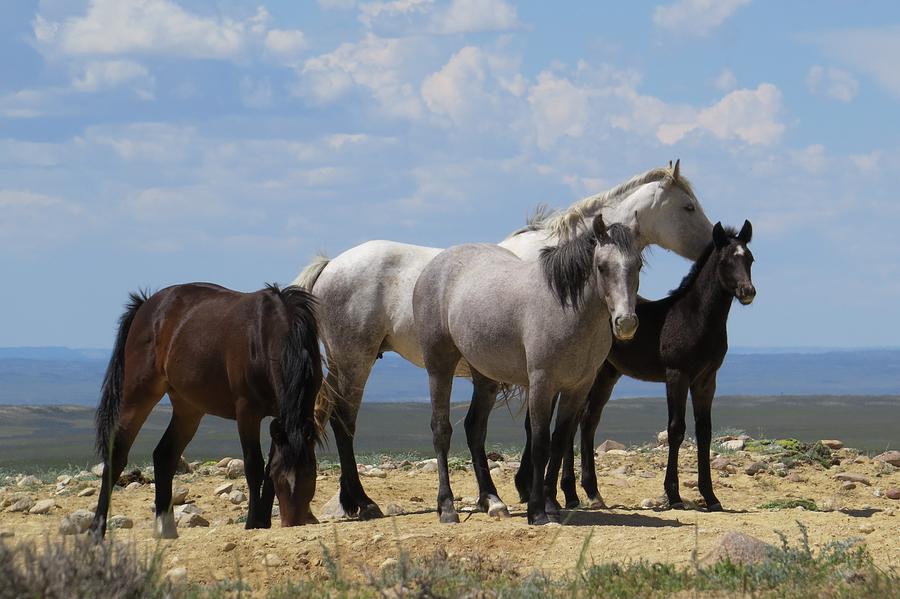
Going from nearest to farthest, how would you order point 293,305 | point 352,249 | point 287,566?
point 287,566
point 293,305
point 352,249

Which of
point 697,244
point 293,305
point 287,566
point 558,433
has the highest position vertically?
point 697,244

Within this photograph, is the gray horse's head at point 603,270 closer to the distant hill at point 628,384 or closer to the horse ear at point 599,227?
the horse ear at point 599,227

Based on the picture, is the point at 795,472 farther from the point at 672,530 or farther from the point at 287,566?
the point at 287,566

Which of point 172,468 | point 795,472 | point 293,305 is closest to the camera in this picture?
point 293,305

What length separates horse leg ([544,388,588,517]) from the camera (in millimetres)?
9609

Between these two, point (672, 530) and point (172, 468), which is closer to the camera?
point (672, 530)

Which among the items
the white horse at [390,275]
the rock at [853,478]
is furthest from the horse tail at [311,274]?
the rock at [853,478]

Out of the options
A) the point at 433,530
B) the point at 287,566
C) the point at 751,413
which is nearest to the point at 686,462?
the point at 433,530

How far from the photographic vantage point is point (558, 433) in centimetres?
990

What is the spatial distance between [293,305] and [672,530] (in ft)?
10.6

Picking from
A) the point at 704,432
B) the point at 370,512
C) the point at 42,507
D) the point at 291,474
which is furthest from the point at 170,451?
the point at 704,432

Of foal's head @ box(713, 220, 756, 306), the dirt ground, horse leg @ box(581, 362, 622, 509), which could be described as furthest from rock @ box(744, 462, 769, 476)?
foal's head @ box(713, 220, 756, 306)

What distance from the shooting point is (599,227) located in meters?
9.13

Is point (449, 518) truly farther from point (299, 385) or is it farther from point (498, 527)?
point (299, 385)
